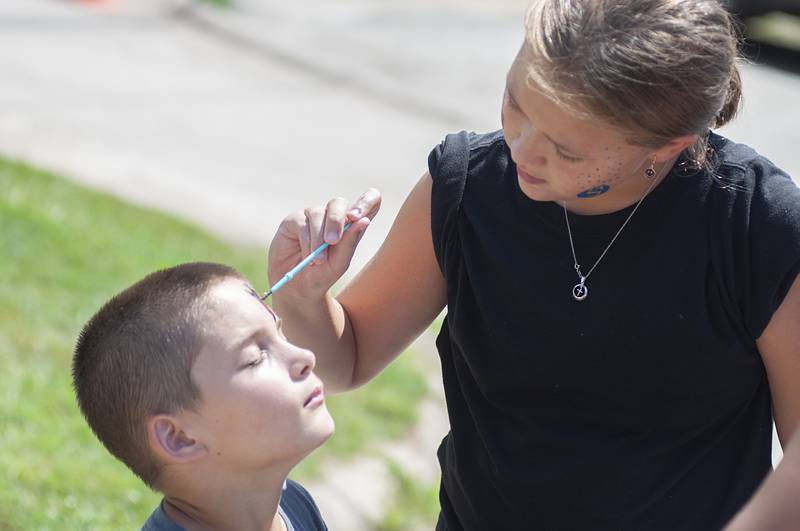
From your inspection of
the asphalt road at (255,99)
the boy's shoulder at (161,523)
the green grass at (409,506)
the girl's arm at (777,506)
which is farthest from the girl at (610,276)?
the asphalt road at (255,99)

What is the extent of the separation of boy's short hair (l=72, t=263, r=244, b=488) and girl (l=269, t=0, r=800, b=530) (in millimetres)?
301

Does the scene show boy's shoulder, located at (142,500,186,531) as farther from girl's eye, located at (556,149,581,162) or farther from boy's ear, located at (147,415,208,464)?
girl's eye, located at (556,149,581,162)

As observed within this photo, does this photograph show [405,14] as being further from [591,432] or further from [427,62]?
[591,432]

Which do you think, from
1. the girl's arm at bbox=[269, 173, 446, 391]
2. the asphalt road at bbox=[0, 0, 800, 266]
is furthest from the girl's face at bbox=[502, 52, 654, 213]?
the asphalt road at bbox=[0, 0, 800, 266]

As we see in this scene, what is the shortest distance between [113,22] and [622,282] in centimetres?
Result: 792

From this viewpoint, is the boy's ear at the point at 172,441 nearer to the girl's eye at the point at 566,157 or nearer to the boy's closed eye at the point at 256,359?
the boy's closed eye at the point at 256,359

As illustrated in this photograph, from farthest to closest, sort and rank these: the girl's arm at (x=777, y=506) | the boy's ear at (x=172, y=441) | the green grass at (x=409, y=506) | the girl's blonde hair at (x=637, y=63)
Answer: the green grass at (x=409, y=506) < the boy's ear at (x=172, y=441) < the girl's blonde hair at (x=637, y=63) < the girl's arm at (x=777, y=506)

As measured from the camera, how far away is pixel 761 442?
1.86m

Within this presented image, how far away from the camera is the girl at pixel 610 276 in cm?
167

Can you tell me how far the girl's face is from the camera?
169cm


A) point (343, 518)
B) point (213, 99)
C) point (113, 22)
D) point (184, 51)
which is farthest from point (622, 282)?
point (113, 22)

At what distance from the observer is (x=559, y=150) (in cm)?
172

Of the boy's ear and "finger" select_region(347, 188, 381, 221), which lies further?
"finger" select_region(347, 188, 381, 221)

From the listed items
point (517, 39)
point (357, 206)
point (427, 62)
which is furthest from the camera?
→ point (517, 39)
